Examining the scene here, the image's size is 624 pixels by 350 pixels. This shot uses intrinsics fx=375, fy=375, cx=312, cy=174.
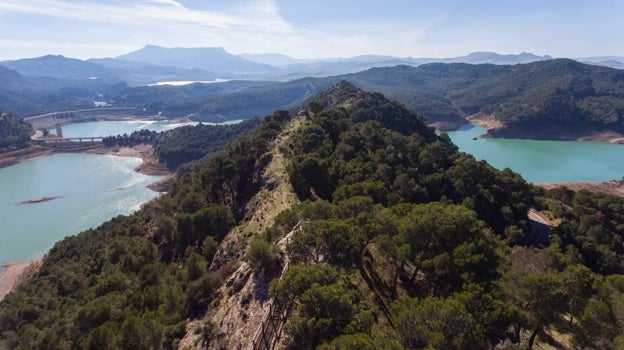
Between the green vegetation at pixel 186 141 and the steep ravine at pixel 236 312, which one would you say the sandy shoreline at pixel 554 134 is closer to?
the green vegetation at pixel 186 141

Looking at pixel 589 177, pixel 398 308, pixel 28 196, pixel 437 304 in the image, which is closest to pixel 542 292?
pixel 437 304

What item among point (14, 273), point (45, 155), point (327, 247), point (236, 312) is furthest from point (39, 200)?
point (327, 247)

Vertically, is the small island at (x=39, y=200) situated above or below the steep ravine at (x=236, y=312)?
below

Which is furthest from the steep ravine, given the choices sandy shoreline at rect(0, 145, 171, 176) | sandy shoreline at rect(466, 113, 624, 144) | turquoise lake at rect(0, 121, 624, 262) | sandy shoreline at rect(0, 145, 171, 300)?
sandy shoreline at rect(466, 113, 624, 144)

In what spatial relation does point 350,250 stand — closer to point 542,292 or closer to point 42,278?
point 542,292

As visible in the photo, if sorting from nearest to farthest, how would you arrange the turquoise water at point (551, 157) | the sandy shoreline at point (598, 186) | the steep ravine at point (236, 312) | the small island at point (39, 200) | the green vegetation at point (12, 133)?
the steep ravine at point (236, 312) < the sandy shoreline at point (598, 186) < the small island at point (39, 200) < the turquoise water at point (551, 157) < the green vegetation at point (12, 133)

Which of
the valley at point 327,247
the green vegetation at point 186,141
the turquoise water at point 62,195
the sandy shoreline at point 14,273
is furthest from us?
the green vegetation at point 186,141

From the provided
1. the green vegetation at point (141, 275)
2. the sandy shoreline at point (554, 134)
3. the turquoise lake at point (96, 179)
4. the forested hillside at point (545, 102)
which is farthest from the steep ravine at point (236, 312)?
the forested hillside at point (545, 102)
